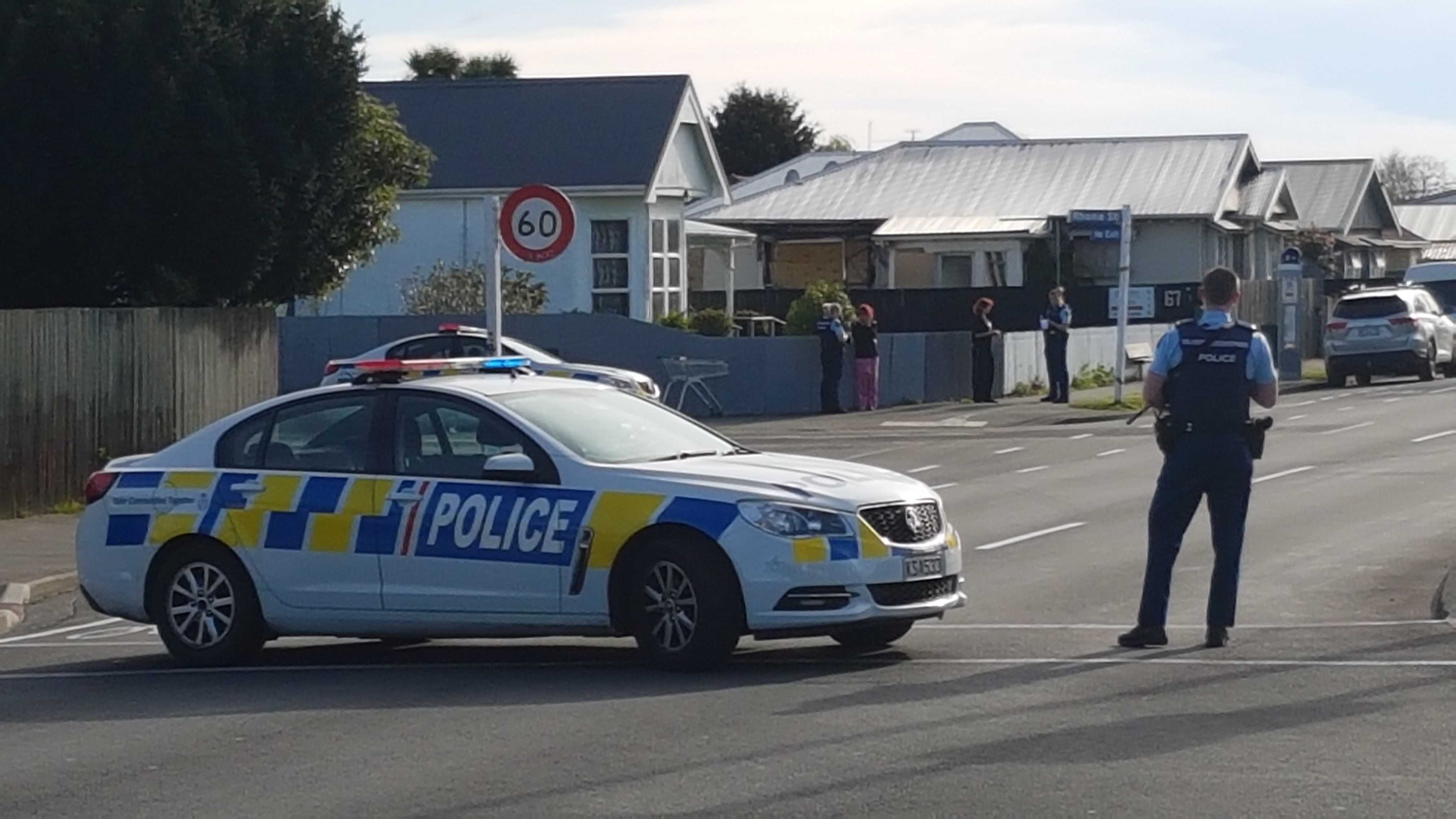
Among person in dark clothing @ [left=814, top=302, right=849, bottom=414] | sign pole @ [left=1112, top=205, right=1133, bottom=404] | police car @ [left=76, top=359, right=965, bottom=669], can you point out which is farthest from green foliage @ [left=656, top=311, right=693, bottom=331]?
police car @ [left=76, top=359, right=965, bottom=669]

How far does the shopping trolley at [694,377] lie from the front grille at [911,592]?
2191cm

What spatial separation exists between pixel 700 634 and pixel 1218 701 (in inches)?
94.3

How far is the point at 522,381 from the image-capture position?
1177cm

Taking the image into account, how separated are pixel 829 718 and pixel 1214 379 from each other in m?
2.85

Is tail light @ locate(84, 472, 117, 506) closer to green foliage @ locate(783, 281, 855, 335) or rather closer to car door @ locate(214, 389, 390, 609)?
car door @ locate(214, 389, 390, 609)

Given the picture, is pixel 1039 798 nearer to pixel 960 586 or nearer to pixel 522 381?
pixel 960 586

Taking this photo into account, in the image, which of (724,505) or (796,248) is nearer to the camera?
(724,505)

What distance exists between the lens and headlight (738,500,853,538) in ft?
34.0

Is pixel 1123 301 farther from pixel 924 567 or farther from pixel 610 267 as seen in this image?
pixel 924 567

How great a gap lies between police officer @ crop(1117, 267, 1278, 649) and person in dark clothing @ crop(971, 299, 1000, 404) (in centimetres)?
2329

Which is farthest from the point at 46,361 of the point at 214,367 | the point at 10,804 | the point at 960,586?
the point at 10,804

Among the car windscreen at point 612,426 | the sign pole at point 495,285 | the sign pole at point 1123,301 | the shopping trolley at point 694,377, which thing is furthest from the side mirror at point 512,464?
the shopping trolley at point 694,377

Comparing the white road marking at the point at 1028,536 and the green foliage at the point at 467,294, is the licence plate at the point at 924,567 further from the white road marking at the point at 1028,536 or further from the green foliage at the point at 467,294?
the green foliage at the point at 467,294

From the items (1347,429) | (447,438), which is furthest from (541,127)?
(447,438)
